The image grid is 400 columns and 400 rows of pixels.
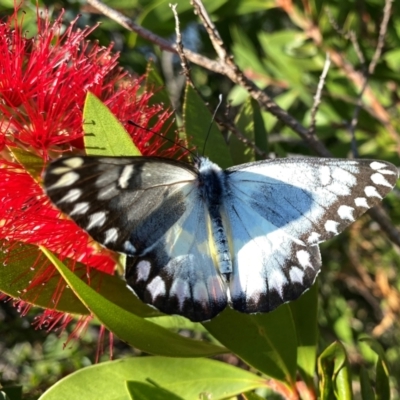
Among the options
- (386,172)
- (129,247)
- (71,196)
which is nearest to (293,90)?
(386,172)

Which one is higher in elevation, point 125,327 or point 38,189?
point 38,189

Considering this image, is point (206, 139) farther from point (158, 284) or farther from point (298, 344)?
point (298, 344)

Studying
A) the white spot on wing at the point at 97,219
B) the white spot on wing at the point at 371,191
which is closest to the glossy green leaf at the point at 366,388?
the white spot on wing at the point at 371,191

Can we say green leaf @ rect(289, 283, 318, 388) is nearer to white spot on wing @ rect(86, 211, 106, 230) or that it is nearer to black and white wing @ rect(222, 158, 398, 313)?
black and white wing @ rect(222, 158, 398, 313)

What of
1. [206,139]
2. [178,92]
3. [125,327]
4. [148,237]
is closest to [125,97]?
[206,139]

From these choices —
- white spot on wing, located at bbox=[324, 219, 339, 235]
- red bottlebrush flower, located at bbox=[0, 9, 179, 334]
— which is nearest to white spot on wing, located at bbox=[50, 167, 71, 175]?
red bottlebrush flower, located at bbox=[0, 9, 179, 334]

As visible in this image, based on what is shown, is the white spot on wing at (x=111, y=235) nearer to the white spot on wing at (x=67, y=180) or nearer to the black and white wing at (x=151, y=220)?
the black and white wing at (x=151, y=220)

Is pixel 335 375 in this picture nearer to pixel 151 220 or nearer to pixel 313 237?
pixel 313 237
